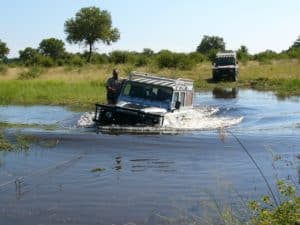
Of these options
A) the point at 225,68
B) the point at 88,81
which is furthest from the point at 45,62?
the point at 88,81

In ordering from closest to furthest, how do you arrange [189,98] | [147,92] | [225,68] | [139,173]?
[139,173] < [147,92] < [189,98] < [225,68]

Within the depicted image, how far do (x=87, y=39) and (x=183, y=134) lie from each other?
58.0 m

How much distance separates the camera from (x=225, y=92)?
36188 millimetres

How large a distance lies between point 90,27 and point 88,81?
1482 inches

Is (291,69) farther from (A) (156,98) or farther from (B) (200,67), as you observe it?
(A) (156,98)

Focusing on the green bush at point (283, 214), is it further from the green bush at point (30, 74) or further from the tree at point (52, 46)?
the tree at point (52, 46)

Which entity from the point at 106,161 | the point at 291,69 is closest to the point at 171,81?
the point at 106,161

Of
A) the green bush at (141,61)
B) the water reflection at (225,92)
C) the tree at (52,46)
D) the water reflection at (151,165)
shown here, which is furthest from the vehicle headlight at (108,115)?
the tree at (52,46)

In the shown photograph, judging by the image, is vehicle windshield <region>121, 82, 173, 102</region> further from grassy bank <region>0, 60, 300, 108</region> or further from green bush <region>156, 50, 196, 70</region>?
green bush <region>156, 50, 196, 70</region>

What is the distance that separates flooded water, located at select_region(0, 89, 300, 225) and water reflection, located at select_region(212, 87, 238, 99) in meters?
13.8

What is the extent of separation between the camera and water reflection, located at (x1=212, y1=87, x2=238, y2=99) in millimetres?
33156

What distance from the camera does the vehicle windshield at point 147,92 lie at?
59.3ft

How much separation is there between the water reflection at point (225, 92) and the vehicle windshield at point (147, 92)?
14.6m

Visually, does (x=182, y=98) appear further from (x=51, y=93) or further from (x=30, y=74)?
(x=30, y=74)
